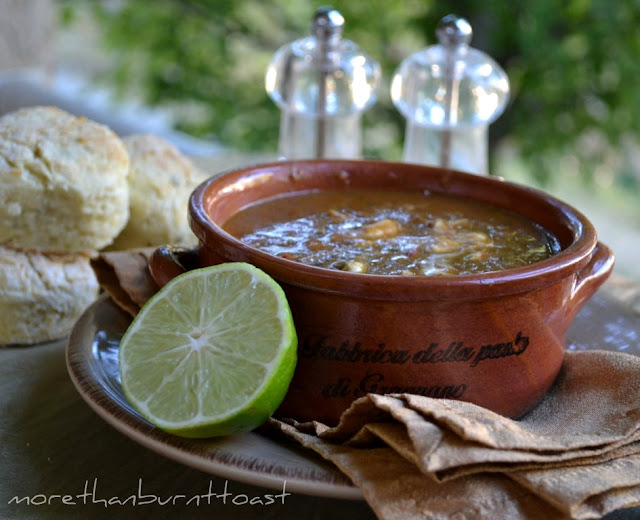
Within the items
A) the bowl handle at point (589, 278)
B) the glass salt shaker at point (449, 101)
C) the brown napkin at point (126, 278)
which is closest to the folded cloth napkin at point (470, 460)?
the bowl handle at point (589, 278)

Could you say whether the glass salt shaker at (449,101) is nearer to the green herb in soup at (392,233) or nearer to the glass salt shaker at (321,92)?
the glass salt shaker at (321,92)

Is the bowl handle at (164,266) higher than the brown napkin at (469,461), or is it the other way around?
the bowl handle at (164,266)

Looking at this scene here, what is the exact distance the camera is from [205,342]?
133 cm

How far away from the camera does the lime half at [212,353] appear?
128 centimetres

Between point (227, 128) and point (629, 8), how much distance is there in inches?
97.8

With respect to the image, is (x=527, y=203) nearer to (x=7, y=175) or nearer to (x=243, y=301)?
(x=243, y=301)

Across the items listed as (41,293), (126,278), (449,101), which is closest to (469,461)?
(126,278)

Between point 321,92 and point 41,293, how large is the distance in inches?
49.7

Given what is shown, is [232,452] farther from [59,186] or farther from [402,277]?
[59,186]

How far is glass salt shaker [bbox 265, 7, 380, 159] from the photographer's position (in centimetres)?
276

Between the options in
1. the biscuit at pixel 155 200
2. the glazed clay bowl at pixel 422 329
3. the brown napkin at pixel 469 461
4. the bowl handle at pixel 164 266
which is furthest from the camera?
the biscuit at pixel 155 200

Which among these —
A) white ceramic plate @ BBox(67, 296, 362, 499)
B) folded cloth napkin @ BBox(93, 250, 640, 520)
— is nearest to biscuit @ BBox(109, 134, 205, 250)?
white ceramic plate @ BBox(67, 296, 362, 499)

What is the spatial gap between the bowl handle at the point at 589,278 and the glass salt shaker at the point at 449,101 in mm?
1064

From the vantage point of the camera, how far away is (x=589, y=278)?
5.45ft
